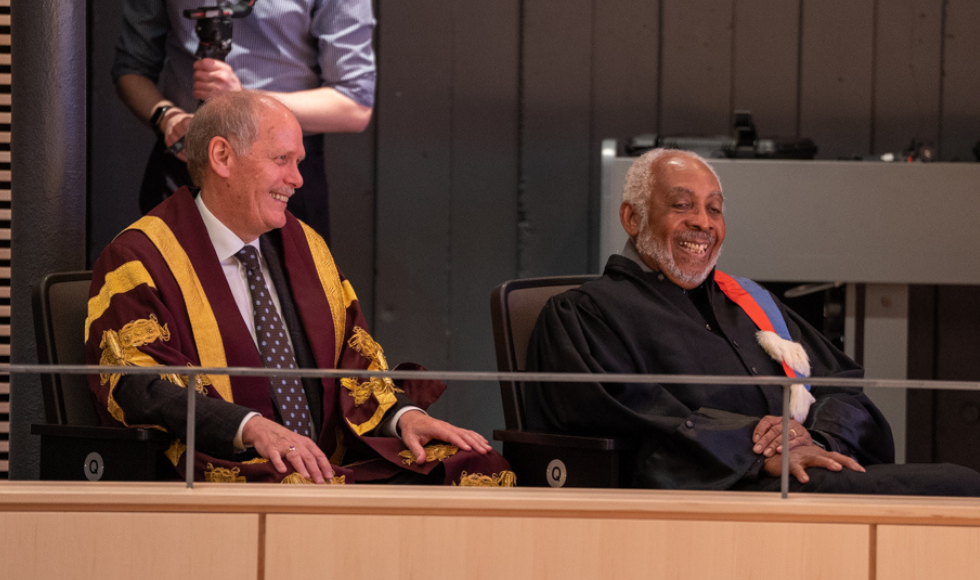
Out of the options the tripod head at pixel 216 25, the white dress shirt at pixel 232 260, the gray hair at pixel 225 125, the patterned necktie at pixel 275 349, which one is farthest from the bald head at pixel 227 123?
the tripod head at pixel 216 25

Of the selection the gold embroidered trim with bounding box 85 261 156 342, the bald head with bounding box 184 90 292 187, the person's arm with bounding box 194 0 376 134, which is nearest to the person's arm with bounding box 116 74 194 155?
the person's arm with bounding box 194 0 376 134

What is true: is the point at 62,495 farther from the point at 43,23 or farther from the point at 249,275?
the point at 43,23

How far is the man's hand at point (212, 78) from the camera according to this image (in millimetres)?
3334

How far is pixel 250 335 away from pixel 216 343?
8 centimetres

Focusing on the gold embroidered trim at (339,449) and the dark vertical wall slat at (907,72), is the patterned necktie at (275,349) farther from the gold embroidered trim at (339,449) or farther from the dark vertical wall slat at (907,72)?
the dark vertical wall slat at (907,72)

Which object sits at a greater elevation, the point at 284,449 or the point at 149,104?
the point at 149,104

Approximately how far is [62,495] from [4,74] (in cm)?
194

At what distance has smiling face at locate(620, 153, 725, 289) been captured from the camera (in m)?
2.50

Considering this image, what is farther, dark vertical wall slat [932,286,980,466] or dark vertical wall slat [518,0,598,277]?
dark vertical wall slat [932,286,980,466]

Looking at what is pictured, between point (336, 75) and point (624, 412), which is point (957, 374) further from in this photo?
point (336, 75)

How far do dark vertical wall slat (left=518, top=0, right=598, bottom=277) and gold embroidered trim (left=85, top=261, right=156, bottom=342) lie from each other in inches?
67.0

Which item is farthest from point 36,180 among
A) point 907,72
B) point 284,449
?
point 907,72

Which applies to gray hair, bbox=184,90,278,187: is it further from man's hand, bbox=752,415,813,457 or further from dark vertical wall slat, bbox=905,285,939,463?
dark vertical wall slat, bbox=905,285,939,463

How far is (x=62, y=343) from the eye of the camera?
87.8 inches
